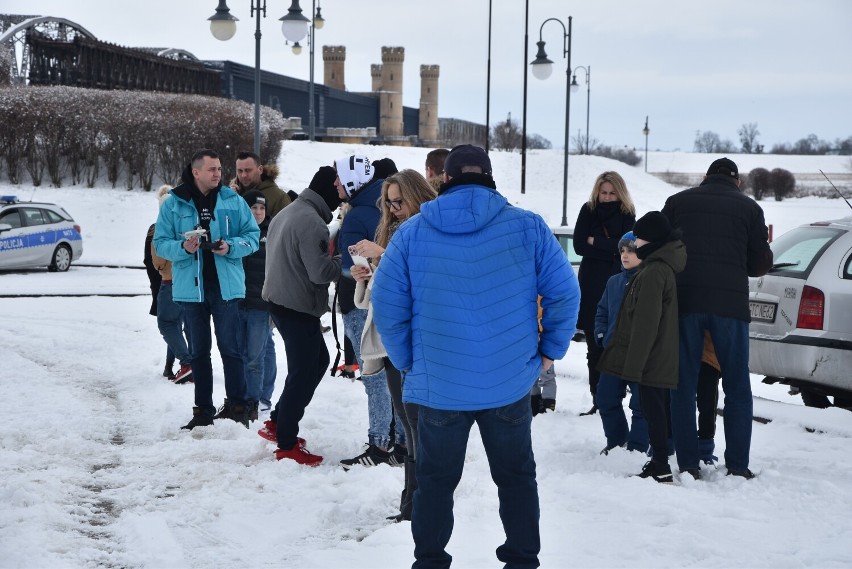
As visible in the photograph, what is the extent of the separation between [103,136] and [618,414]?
112 feet

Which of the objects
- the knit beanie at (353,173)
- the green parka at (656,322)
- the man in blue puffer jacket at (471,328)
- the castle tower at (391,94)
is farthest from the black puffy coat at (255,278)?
the castle tower at (391,94)

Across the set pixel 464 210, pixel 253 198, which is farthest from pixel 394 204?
pixel 253 198

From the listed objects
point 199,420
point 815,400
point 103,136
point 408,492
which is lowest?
point 815,400

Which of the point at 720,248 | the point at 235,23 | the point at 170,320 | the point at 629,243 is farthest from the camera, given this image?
the point at 235,23

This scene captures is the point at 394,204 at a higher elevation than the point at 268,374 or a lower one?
higher

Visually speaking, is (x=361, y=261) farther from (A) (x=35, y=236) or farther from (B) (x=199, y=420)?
(A) (x=35, y=236)

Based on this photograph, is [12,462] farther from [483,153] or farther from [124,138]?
[124,138]

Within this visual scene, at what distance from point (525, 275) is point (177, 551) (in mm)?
2315

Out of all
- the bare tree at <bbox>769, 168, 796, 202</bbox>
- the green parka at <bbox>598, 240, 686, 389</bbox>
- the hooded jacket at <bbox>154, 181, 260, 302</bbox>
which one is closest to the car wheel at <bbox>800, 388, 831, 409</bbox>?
the green parka at <bbox>598, 240, 686, 389</bbox>

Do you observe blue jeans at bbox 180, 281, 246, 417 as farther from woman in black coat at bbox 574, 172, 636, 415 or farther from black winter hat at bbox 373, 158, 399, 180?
woman in black coat at bbox 574, 172, 636, 415

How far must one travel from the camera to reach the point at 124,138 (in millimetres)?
37406

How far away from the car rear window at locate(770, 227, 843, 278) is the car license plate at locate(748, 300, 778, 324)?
0.30 m

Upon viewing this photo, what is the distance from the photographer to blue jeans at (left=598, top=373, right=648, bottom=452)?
22.3 ft

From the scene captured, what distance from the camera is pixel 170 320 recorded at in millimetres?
9266
